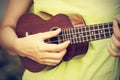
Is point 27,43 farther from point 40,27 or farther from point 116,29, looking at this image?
point 116,29

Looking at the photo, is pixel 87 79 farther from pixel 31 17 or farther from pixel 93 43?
pixel 31 17

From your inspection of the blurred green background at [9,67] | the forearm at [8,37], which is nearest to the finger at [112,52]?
the forearm at [8,37]

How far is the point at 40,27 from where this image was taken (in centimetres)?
155

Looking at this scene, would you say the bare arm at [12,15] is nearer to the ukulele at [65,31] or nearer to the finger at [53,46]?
the ukulele at [65,31]

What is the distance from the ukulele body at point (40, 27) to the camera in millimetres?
1448

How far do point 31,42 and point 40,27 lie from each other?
4.8 inches

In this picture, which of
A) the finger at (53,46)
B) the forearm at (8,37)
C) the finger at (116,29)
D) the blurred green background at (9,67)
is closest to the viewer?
the finger at (116,29)

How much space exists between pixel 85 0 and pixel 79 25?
0.12 meters

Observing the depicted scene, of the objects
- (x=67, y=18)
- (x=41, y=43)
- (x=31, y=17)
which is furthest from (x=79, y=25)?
(x=31, y=17)

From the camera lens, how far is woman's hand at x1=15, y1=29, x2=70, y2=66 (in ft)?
4.59

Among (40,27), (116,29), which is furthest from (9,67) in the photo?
(116,29)

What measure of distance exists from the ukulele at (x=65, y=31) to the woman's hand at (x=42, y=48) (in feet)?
0.16

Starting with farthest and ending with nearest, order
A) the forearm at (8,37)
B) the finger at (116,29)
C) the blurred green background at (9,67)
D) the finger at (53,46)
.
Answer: the blurred green background at (9,67) < the forearm at (8,37) < the finger at (53,46) < the finger at (116,29)

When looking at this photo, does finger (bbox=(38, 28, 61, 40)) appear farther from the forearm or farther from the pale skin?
the forearm
